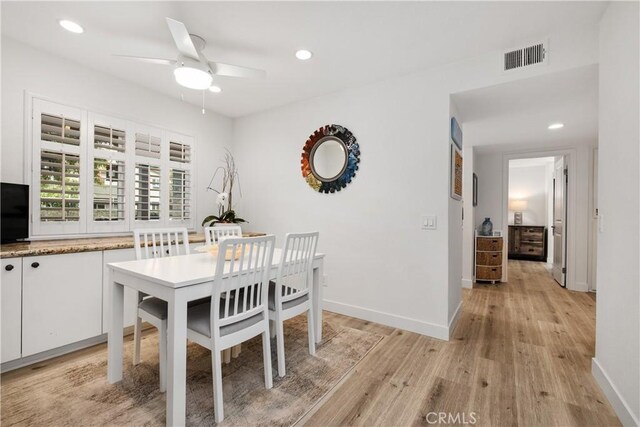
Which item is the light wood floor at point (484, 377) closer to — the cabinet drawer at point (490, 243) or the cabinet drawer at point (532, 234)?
the cabinet drawer at point (490, 243)

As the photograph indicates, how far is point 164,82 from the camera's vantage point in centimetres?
317

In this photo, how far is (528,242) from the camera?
7133 mm

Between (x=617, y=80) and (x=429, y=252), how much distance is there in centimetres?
171

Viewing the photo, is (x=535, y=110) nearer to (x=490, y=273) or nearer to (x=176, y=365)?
(x=490, y=273)

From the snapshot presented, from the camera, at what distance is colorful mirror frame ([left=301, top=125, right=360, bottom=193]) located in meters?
3.19

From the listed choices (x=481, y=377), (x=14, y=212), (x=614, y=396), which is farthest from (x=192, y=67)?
(x=614, y=396)

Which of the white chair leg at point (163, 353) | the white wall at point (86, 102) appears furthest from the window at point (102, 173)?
the white chair leg at point (163, 353)

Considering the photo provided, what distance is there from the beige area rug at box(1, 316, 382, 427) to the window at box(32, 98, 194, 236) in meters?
1.25

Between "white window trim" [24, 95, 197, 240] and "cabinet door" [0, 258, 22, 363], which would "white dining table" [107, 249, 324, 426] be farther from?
"white window trim" [24, 95, 197, 240]

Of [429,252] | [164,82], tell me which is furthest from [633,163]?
[164,82]

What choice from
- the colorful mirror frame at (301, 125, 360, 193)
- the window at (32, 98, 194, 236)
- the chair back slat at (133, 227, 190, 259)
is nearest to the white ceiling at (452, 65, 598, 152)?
the colorful mirror frame at (301, 125, 360, 193)

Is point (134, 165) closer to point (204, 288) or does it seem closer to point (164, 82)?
point (164, 82)

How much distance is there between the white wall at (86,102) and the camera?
7.87ft

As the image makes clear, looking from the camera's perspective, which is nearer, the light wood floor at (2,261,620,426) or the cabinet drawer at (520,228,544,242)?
the light wood floor at (2,261,620,426)
